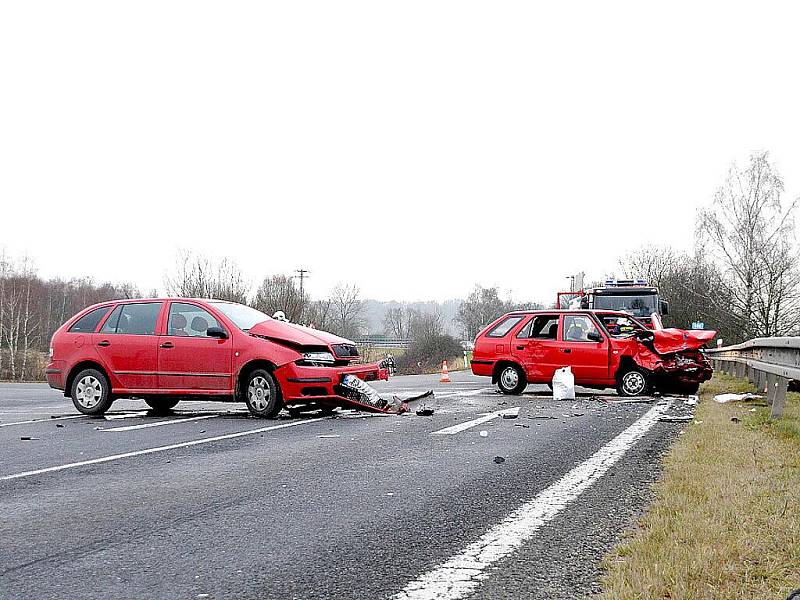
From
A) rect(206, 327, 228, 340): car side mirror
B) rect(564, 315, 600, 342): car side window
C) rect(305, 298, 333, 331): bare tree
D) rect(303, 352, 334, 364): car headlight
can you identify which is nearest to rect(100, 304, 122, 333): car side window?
rect(206, 327, 228, 340): car side mirror

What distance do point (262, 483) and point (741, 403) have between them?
9502mm

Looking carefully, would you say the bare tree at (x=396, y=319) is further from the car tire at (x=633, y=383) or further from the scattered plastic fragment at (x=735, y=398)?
the scattered plastic fragment at (x=735, y=398)

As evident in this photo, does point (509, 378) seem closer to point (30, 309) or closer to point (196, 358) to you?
point (196, 358)

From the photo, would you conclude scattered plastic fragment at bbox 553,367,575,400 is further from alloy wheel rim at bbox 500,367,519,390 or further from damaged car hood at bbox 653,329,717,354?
damaged car hood at bbox 653,329,717,354

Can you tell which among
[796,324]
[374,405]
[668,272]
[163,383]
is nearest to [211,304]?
[163,383]

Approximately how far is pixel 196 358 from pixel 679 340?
8432 mm

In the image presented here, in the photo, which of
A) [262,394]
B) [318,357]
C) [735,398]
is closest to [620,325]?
[735,398]

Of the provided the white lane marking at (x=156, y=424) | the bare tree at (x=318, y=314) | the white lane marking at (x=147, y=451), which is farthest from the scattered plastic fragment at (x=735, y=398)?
the bare tree at (x=318, y=314)

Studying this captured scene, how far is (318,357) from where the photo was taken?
11031 mm

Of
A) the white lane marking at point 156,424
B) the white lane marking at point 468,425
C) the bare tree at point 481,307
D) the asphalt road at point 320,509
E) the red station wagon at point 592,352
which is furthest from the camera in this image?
the bare tree at point 481,307

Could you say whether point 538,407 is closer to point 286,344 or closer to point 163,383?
point 286,344

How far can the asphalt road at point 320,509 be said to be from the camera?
3.61 meters

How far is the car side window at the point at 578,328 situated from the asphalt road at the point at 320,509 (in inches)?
228

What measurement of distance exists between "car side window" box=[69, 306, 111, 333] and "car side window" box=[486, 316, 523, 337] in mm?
7519
